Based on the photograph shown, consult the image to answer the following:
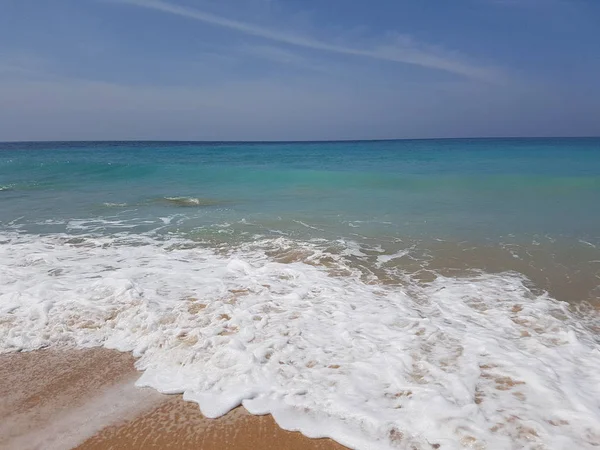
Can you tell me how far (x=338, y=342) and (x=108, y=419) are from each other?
2.07 metres

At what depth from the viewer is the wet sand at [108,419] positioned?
9.05 ft

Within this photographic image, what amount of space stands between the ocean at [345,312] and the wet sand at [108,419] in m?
0.12

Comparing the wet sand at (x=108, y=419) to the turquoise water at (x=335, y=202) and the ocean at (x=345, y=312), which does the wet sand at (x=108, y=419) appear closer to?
the ocean at (x=345, y=312)

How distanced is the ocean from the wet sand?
12 centimetres

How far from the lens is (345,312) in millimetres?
4727

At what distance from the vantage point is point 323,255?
6.95m

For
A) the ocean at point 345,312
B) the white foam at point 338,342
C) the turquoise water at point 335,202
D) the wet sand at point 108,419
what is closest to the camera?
the wet sand at point 108,419

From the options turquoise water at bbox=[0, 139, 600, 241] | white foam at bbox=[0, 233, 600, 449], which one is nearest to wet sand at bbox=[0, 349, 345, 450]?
white foam at bbox=[0, 233, 600, 449]

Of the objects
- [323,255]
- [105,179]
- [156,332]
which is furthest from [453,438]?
[105,179]

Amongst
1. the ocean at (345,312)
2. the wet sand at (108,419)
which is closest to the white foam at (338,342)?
the ocean at (345,312)

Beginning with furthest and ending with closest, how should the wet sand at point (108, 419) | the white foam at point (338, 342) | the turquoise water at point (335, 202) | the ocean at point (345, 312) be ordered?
1. the turquoise water at point (335, 202)
2. the ocean at point (345, 312)
3. the white foam at point (338, 342)
4. the wet sand at point (108, 419)

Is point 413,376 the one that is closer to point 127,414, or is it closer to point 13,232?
point 127,414

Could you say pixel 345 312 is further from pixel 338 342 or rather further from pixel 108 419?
pixel 108 419

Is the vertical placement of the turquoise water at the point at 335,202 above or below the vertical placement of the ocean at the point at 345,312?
below
